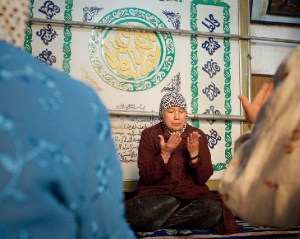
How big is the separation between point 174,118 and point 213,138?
0.69 m

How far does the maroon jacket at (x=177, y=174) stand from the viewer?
1.77m

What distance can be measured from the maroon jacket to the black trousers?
0.11ft

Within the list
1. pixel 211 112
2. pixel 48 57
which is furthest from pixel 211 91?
pixel 48 57

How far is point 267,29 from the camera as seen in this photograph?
9.04 feet

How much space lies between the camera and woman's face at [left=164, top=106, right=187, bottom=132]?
195 centimetres

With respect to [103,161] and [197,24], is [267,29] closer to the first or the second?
[197,24]

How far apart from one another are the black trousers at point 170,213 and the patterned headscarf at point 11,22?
54.7 inches

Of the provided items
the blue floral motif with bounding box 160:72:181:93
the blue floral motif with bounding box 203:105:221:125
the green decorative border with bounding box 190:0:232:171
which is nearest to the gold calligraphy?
the blue floral motif with bounding box 160:72:181:93

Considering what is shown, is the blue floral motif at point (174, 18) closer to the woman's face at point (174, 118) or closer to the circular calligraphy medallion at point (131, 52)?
the circular calligraphy medallion at point (131, 52)

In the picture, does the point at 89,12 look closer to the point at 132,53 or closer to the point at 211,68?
the point at 132,53

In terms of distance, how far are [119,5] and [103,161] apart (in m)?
2.28

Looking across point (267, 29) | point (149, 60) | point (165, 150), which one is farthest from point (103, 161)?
point (267, 29)

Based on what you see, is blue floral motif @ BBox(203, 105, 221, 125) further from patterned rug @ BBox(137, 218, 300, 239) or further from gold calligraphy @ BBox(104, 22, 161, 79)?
patterned rug @ BBox(137, 218, 300, 239)

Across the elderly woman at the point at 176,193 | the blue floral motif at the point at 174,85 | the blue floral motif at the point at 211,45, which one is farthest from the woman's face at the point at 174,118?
the blue floral motif at the point at 211,45
